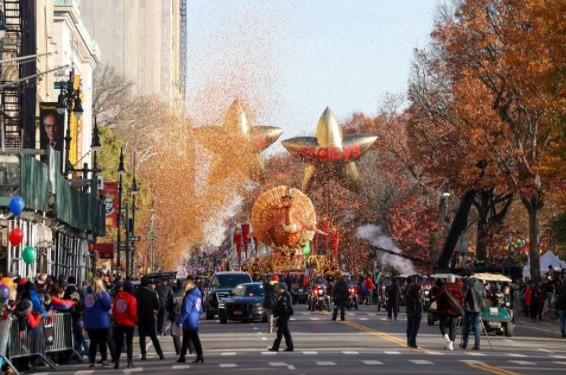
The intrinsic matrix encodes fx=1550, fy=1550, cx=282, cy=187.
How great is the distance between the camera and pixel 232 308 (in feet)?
175

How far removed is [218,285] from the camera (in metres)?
58.4

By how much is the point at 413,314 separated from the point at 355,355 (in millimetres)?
4064

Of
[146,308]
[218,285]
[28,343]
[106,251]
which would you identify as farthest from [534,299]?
[28,343]

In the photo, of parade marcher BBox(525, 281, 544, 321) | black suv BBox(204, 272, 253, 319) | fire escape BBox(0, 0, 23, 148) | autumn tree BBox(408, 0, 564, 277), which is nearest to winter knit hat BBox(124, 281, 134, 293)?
black suv BBox(204, 272, 253, 319)

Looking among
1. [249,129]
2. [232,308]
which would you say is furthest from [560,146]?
[249,129]

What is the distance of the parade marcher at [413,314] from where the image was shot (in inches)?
1426

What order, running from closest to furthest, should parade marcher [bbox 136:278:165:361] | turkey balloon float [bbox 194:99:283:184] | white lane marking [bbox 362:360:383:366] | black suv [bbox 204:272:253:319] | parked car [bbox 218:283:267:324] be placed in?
1. white lane marking [bbox 362:360:383:366]
2. parade marcher [bbox 136:278:165:361]
3. parked car [bbox 218:283:267:324]
4. black suv [bbox 204:272:253:319]
5. turkey balloon float [bbox 194:99:283:184]

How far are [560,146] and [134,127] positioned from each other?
83811mm

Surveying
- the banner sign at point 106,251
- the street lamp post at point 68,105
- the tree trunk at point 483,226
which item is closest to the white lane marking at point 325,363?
the street lamp post at point 68,105

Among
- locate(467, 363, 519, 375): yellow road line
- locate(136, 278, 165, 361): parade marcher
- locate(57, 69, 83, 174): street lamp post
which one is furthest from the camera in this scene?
locate(57, 69, 83, 174): street lamp post

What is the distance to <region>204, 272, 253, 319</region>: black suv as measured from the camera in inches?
2280

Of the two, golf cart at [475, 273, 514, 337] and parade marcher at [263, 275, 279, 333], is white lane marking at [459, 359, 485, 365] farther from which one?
parade marcher at [263, 275, 279, 333]

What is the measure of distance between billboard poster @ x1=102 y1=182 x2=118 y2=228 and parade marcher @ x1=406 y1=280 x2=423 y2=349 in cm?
4234

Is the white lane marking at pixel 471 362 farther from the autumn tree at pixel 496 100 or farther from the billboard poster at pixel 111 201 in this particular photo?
the billboard poster at pixel 111 201
